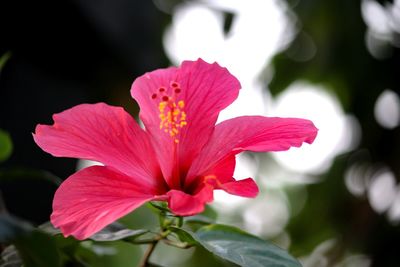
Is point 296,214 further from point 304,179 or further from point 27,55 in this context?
point 27,55

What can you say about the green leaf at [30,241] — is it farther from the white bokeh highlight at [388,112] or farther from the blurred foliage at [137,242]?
the white bokeh highlight at [388,112]

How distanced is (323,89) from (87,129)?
1671mm

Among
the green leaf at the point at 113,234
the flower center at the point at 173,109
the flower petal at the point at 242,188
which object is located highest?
the flower center at the point at 173,109

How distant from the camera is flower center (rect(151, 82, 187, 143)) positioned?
32.9 inches

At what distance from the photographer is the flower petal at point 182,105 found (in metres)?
0.83

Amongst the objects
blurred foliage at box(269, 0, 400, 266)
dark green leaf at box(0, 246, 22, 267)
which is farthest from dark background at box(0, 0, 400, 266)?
dark green leaf at box(0, 246, 22, 267)

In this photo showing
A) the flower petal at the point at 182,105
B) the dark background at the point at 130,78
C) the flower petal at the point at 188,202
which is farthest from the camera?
the dark background at the point at 130,78

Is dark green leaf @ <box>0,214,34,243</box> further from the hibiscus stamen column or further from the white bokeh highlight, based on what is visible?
the white bokeh highlight

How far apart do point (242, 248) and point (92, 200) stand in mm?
209

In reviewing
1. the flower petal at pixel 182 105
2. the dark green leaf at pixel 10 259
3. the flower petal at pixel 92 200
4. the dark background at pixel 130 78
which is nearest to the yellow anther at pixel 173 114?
the flower petal at pixel 182 105

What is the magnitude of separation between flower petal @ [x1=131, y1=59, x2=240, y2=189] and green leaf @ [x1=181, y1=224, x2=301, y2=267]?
95mm

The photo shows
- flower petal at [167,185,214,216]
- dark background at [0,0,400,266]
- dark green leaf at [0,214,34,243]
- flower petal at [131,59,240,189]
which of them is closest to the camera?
dark green leaf at [0,214,34,243]

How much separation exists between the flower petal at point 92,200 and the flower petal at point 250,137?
106 millimetres

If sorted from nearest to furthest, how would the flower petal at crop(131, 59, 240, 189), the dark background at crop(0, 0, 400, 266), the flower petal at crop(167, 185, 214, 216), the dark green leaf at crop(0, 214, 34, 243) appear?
the dark green leaf at crop(0, 214, 34, 243)
the flower petal at crop(167, 185, 214, 216)
the flower petal at crop(131, 59, 240, 189)
the dark background at crop(0, 0, 400, 266)
